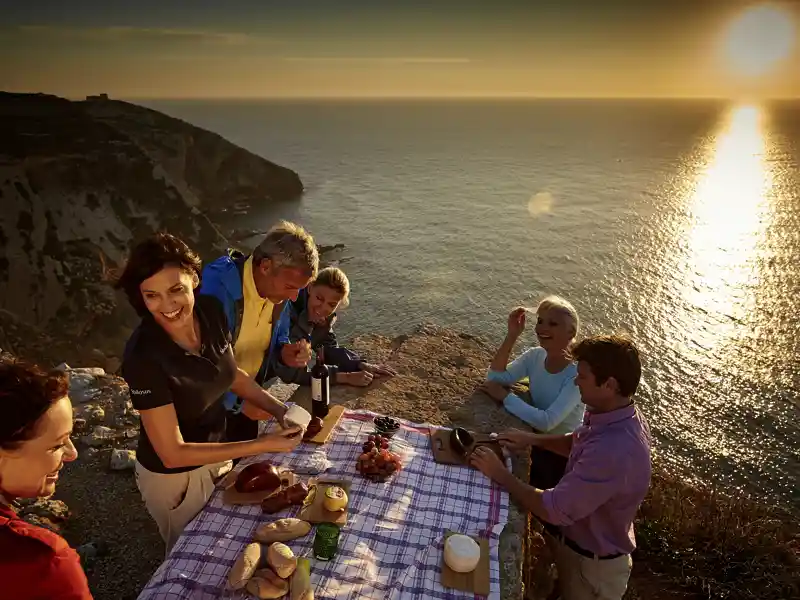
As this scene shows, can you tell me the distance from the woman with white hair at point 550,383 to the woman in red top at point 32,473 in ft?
14.4

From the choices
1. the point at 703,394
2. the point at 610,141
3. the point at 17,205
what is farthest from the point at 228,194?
the point at 610,141

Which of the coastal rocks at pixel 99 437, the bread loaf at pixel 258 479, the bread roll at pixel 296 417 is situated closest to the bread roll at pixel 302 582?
the bread loaf at pixel 258 479

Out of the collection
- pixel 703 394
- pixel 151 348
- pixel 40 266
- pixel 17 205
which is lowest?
pixel 703 394

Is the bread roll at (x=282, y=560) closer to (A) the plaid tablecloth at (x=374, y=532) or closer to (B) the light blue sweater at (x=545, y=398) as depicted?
(A) the plaid tablecloth at (x=374, y=532)

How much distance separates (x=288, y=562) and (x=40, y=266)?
22.9m

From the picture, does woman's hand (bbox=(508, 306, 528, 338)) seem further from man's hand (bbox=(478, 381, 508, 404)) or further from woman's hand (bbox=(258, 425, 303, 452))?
woman's hand (bbox=(258, 425, 303, 452))

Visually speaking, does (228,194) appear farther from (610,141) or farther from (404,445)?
(610,141)

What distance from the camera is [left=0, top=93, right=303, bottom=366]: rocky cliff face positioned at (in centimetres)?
1927

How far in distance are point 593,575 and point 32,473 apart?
412 cm

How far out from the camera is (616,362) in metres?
3.87

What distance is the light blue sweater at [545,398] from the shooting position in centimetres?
569

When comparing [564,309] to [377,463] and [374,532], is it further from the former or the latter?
[374,532]

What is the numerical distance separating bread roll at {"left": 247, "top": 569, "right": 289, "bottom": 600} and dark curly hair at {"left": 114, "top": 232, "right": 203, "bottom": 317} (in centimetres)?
196

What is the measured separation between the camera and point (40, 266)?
21.1 metres
